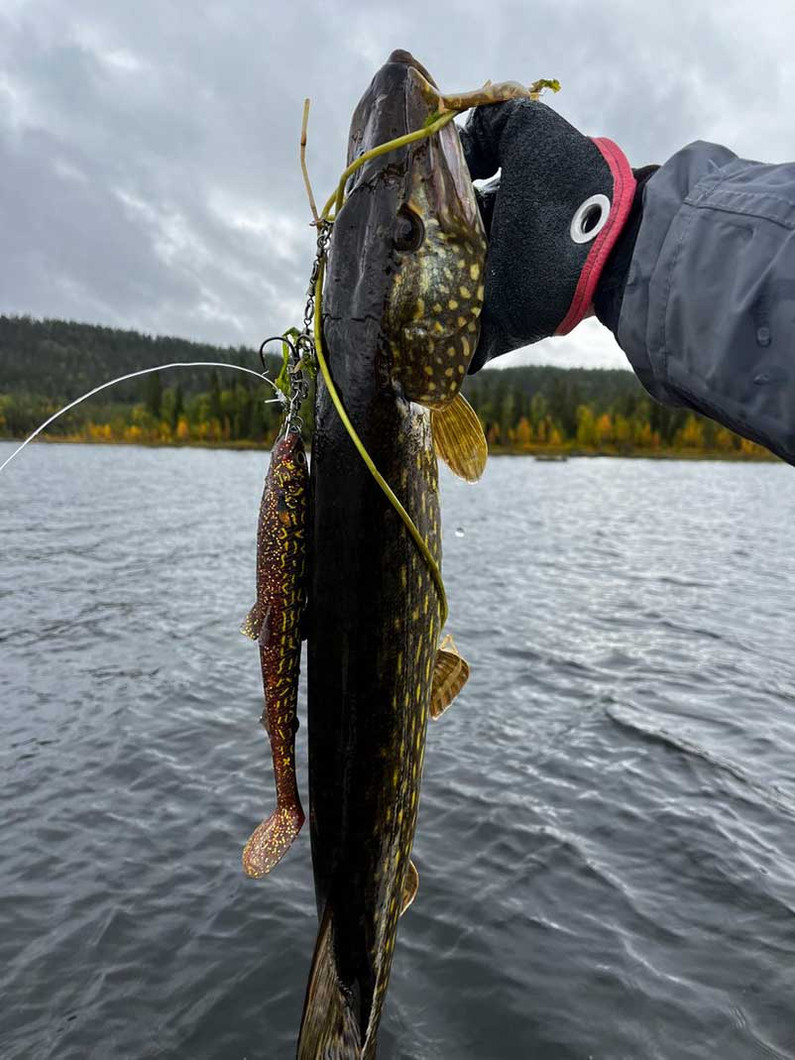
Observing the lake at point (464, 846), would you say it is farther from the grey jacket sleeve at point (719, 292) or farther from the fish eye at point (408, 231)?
the fish eye at point (408, 231)

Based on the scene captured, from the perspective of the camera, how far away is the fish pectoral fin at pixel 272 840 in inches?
100

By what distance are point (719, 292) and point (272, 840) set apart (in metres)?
2.13

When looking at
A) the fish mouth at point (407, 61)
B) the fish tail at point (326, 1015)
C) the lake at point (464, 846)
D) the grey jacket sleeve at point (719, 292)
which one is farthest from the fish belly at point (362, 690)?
the lake at point (464, 846)

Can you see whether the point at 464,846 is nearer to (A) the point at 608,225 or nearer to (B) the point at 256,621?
(B) the point at 256,621

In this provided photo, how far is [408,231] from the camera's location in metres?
2.22

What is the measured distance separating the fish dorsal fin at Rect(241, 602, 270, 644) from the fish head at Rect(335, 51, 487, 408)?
2.67 feet

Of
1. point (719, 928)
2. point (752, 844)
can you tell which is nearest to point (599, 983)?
point (719, 928)

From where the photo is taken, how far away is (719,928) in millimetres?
4691

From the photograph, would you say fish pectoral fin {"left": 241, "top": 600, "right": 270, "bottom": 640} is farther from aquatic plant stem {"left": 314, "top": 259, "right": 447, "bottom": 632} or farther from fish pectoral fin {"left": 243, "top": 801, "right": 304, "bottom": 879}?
fish pectoral fin {"left": 243, "top": 801, "right": 304, "bottom": 879}

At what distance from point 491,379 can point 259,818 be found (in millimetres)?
155068

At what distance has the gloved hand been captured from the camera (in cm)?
216

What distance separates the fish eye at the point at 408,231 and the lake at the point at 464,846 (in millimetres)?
3653

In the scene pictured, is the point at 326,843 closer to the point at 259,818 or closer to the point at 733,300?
the point at 733,300

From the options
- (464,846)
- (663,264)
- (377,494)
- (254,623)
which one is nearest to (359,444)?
(377,494)
